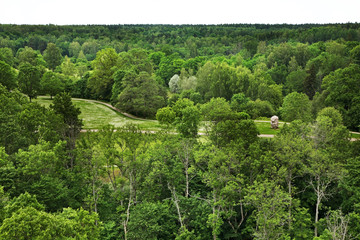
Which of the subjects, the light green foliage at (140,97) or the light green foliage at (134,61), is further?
the light green foliage at (134,61)

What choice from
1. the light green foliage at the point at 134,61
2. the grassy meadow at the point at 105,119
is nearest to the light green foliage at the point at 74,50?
the light green foliage at the point at 134,61

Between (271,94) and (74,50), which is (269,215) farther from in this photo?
(74,50)

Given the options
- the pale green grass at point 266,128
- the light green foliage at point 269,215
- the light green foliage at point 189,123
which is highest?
the light green foliage at point 189,123

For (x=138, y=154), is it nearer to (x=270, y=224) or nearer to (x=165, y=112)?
(x=270, y=224)

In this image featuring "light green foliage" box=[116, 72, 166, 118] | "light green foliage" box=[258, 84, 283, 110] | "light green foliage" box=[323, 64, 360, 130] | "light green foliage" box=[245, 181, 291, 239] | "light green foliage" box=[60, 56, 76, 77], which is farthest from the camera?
"light green foliage" box=[60, 56, 76, 77]

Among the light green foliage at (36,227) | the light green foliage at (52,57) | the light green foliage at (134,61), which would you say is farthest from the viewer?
the light green foliage at (52,57)

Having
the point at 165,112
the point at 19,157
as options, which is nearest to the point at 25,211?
the point at 19,157

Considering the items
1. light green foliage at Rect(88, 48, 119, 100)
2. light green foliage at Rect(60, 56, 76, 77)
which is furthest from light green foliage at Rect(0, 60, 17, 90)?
light green foliage at Rect(60, 56, 76, 77)

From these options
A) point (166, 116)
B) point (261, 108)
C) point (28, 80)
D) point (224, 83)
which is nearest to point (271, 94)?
point (261, 108)

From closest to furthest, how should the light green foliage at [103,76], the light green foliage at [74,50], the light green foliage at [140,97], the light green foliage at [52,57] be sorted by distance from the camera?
the light green foliage at [140,97] < the light green foliage at [103,76] < the light green foliage at [52,57] < the light green foliage at [74,50]

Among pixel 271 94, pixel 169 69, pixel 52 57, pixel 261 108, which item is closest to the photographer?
pixel 261 108

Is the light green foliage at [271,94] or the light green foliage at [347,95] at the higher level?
the light green foliage at [347,95]

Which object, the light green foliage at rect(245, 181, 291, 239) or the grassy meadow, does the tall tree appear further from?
the light green foliage at rect(245, 181, 291, 239)

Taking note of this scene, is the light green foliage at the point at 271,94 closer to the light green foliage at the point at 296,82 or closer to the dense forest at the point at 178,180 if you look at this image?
the light green foliage at the point at 296,82
